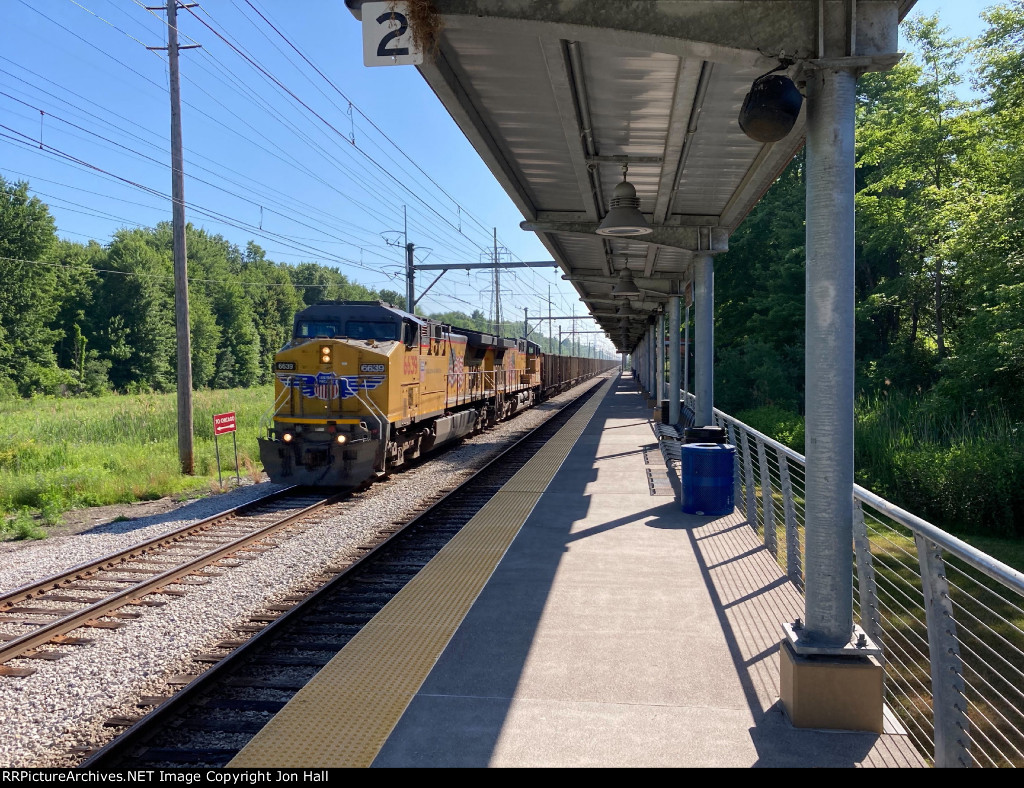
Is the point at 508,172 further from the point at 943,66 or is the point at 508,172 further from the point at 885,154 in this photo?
the point at 943,66

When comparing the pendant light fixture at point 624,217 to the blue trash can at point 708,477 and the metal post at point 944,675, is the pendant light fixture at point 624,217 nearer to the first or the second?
the blue trash can at point 708,477

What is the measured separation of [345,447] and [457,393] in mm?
6493

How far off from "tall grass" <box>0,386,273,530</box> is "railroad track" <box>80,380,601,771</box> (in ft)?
19.3

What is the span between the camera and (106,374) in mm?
56656

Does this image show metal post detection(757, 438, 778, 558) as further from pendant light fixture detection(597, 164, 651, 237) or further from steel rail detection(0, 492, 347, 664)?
steel rail detection(0, 492, 347, 664)

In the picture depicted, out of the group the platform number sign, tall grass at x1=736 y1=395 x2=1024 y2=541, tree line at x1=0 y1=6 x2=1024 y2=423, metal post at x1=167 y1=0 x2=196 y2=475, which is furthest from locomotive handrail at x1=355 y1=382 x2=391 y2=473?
tree line at x1=0 y1=6 x2=1024 y2=423

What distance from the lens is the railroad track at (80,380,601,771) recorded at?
13.0 ft

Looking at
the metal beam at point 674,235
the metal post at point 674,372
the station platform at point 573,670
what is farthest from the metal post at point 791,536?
the metal post at point 674,372

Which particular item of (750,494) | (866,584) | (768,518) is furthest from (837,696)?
(750,494)

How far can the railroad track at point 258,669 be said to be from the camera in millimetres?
3965

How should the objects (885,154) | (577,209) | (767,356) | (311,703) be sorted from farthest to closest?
(767,356), (885,154), (577,209), (311,703)

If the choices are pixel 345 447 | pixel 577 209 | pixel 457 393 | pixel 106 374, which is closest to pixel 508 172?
pixel 577 209

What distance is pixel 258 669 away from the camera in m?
5.16

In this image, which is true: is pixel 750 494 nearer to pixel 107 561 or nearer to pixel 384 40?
pixel 384 40
